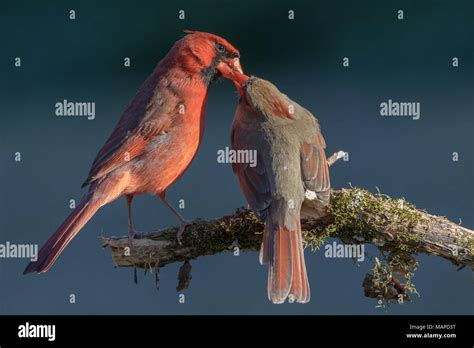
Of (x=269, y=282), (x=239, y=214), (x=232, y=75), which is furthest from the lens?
(x=232, y=75)

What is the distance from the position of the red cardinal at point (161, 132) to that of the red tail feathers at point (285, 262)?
583 mm

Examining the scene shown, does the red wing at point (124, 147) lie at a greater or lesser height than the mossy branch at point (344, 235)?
greater

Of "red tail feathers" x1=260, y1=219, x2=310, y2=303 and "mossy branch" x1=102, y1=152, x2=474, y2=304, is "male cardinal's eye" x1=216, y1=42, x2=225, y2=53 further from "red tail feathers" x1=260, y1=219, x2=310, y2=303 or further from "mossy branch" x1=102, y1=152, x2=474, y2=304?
"red tail feathers" x1=260, y1=219, x2=310, y2=303

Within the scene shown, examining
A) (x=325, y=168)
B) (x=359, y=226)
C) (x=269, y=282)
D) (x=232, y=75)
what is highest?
(x=232, y=75)

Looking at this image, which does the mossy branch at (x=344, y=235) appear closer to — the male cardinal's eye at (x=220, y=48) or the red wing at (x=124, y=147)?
the red wing at (x=124, y=147)

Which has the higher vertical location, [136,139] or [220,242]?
[136,139]

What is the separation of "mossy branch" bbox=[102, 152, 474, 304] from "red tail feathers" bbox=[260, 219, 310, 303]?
0.82ft

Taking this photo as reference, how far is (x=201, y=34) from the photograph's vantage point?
5340mm

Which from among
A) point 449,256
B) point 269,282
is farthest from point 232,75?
point 449,256

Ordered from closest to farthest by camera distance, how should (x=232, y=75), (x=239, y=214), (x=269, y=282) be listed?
(x=269, y=282) → (x=239, y=214) → (x=232, y=75)

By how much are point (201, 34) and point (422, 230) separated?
1.95 metres

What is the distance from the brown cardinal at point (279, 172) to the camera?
463 centimetres

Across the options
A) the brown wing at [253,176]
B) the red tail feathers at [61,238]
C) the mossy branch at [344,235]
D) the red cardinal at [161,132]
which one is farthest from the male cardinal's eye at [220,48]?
the red tail feathers at [61,238]

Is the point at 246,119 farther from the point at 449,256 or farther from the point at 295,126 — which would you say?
the point at 449,256
